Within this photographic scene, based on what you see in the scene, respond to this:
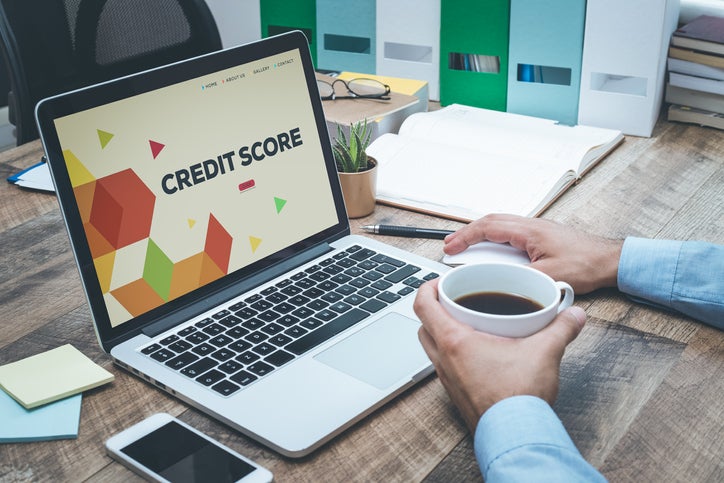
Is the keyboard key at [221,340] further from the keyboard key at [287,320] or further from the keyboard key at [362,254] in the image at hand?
the keyboard key at [362,254]

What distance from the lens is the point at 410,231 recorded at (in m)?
1.19

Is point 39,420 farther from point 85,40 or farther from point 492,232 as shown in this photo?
point 85,40

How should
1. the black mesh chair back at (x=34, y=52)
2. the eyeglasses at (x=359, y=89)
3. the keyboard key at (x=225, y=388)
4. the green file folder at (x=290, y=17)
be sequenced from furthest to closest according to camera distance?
the green file folder at (x=290, y=17) → the black mesh chair back at (x=34, y=52) → the eyeglasses at (x=359, y=89) → the keyboard key at (x=225, y=388)

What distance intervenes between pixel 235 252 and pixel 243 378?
0.72 ft

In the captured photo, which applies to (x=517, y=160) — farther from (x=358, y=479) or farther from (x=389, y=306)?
(x=358, y=479)

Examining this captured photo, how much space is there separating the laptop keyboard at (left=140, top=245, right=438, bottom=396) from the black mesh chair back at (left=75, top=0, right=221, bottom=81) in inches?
38.8

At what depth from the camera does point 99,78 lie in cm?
179

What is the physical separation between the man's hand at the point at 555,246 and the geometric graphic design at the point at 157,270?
0.39m

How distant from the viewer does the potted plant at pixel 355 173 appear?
4.00 ft

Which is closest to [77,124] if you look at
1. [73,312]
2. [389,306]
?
[73,312]

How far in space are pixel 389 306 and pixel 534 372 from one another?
0.26 metres

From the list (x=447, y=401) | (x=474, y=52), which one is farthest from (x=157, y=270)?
(x=474, y=52)

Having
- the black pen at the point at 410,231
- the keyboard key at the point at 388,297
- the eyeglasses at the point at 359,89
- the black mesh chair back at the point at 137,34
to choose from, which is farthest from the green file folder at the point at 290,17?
the keyboard key at the point at 388,297

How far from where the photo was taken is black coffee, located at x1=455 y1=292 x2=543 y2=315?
2.66 ft
